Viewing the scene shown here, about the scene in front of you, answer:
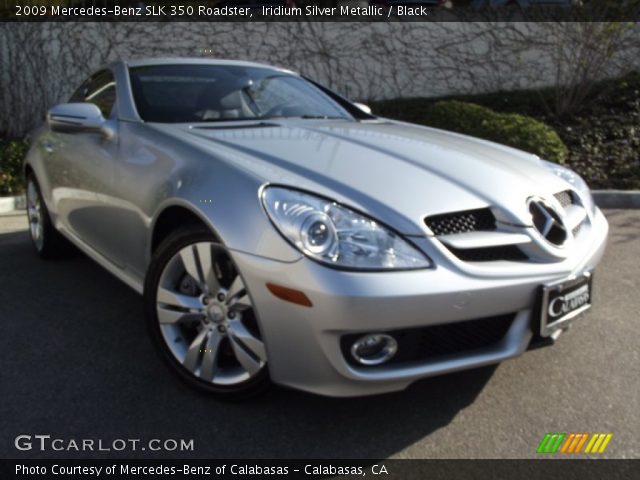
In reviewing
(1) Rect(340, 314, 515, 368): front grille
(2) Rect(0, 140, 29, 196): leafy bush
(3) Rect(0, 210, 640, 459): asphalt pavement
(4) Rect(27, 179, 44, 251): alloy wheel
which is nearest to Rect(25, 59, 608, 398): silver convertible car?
(1) Rect(340, 314, 515, 368): front grille

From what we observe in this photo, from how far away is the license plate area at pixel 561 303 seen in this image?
92.9 inches

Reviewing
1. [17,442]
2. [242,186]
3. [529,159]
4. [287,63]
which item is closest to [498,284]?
[242,186]

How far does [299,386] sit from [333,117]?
1982 mm

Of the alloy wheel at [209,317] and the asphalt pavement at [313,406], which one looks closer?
the asphalt pavement at [313,406]

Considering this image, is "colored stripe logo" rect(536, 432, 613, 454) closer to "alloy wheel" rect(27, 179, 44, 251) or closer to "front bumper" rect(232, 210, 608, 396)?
"front bumper" rect(232, 210, 608, 396)

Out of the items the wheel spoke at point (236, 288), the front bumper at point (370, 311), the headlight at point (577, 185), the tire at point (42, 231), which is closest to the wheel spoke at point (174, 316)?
the wheel spoke at point (236, 288)

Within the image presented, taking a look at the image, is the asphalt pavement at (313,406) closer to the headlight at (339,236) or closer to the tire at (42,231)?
the headlight at (339,236)

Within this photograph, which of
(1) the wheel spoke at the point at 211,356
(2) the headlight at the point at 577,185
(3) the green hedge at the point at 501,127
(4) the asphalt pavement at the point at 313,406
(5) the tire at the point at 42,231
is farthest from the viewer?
(3) the green hedge at the point at 501,127

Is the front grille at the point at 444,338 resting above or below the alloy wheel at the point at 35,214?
above

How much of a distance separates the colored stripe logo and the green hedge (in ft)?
15.4

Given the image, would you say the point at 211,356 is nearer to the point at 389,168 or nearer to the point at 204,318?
the point at 204,318

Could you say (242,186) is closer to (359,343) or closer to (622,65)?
(359,343)

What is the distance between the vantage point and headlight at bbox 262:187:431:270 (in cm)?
221

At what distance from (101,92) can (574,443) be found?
3129 mm
